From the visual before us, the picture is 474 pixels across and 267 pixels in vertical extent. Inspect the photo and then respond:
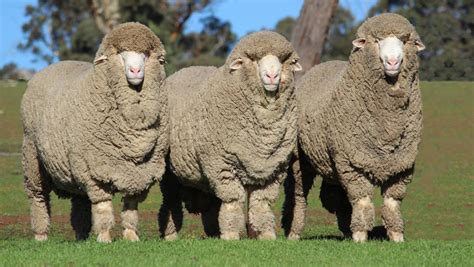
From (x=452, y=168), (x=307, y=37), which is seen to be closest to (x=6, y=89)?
(x=307, y=37)

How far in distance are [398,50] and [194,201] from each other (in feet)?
12.0

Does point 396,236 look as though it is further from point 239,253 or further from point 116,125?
point 116,125

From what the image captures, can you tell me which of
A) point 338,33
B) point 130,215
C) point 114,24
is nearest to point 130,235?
point 130,215

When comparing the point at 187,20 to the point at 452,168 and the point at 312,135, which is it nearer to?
the point at 452,168

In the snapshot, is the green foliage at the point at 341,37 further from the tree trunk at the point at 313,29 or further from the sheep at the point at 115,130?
the sheep at the point at 115,130

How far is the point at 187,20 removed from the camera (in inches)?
2183

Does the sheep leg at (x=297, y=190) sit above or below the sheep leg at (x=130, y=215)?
above

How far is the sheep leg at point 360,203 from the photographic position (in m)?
12.9

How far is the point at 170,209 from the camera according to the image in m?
14.7

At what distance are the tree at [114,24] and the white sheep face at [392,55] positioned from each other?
32434 mm

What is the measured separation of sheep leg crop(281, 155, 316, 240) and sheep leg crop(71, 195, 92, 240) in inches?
101

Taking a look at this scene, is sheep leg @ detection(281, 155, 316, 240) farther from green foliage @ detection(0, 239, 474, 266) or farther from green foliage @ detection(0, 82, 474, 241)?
green foliage @ detection(0, 239, 474, 266)

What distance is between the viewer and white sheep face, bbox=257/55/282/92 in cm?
1224

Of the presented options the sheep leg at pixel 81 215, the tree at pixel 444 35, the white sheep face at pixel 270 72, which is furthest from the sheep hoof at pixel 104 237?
the tree at pixel 444 35
